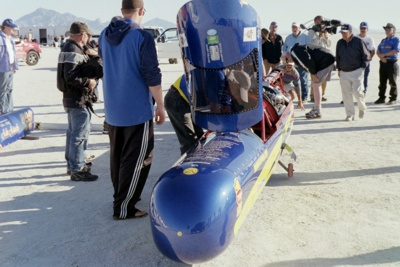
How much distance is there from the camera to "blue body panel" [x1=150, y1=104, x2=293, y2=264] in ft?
8.54

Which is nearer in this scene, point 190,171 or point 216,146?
point 190,171

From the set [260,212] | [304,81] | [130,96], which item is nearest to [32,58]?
[304,81]

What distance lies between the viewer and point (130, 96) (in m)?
3.69

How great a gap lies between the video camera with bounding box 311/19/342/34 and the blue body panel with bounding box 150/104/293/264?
811 centimetres

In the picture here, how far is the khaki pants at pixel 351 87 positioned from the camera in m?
8.07

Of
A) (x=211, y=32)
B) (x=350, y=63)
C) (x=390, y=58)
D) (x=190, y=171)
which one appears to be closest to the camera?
(x=190, y=171)

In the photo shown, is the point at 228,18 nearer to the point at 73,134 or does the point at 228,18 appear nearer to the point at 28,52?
the point at 73,134

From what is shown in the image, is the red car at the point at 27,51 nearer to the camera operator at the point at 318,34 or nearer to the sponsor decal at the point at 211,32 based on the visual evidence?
the camera operator at the point at 318,34

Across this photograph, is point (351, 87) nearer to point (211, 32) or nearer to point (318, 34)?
point (318, 34)

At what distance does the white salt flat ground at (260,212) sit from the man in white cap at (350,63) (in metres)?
1.50

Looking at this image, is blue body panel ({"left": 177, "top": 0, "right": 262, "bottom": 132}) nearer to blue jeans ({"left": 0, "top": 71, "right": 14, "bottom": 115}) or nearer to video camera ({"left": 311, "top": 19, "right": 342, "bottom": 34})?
blue jeans ({"left": 0, "top": 71, "right": 14, "bottom": 115})

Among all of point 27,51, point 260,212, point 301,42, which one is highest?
point 27,51

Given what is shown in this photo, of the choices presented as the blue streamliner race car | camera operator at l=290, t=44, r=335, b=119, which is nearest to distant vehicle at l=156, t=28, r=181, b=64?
camera operator at l=290, t=44, r=335, b=119

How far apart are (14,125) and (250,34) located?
15.9 ft
